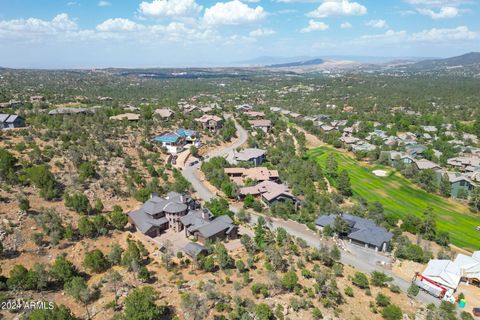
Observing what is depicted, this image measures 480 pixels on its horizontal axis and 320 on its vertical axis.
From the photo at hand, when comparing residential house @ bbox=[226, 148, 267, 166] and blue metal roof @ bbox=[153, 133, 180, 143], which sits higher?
blue metal roof @ bbox=[153, 133, 180, 143]

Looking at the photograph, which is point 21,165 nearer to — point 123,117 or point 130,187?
point 130,187

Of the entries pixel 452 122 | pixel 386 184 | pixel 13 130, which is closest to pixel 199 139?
pixel 13 130

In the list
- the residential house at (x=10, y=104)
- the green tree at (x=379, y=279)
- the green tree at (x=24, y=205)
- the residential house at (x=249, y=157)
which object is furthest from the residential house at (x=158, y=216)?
the residential house at (x=10, y=104)

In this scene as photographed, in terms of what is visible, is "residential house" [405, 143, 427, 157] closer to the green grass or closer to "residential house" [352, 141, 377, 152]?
"residential house" [352, 141, 377, 152]

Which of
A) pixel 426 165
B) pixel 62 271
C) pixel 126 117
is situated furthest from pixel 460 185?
pixel 126 117

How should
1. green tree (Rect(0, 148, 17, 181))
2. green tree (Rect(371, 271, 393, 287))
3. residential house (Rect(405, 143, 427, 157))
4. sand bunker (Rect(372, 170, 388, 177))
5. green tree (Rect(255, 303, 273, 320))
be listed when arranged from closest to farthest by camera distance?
1. green tree (Rect(255, 303, 273, 320))
2. green tree (Rect(371, 271, 393, 287))
3. green tree (Rect(0, 148, 17, 181))
4. sand bunker (Rect(372, 170, 388, 177))
5. residential house (Rect(405, 143, 427, 157))

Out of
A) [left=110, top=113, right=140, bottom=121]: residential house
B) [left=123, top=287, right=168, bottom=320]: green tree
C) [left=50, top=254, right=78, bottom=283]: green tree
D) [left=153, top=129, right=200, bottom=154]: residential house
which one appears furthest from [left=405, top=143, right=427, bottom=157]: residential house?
[left=50, top=254, right=78, bottom=283]: green tree

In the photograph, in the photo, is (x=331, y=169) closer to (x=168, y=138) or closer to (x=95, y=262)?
(x=168, y=138)
